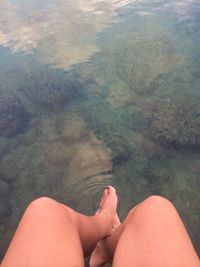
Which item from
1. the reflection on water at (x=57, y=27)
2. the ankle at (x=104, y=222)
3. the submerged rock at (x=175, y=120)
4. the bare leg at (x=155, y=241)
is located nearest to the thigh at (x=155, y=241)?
the bare leg at (x=155, y=241)

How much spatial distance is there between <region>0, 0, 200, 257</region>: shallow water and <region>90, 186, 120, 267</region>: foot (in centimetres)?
27

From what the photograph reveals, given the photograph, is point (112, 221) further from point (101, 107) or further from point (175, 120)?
point (101, 107)

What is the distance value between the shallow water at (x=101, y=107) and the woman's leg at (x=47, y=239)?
154 cm

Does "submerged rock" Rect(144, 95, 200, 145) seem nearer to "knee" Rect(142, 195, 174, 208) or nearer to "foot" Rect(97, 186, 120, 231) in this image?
"foot" Rect(97, 186, 120, 231)

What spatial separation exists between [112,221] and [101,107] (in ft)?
6.83

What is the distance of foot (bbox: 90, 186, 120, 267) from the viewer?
269cm

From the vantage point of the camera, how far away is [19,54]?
5996mm

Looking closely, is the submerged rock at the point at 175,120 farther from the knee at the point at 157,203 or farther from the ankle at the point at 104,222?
the knee at the point at 157,203

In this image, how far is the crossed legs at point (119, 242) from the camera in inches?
66.1

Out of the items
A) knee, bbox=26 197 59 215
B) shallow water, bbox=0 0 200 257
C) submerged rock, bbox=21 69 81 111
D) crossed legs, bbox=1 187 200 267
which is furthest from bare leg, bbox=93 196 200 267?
submerged rock, bbox=21 69 81 111

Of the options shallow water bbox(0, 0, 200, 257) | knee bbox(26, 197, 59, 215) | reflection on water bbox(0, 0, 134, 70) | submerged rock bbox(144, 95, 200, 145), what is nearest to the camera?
knee bbox(26, 197, 59, 215)

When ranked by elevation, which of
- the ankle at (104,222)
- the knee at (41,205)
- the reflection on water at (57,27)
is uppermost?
the knee at (41,205)

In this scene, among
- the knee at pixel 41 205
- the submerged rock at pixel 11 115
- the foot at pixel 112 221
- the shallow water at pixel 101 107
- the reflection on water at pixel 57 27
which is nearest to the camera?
the knee at pixel 41 205

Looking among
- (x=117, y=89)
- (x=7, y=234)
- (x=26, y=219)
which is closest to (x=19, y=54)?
(x=117, y=89)
